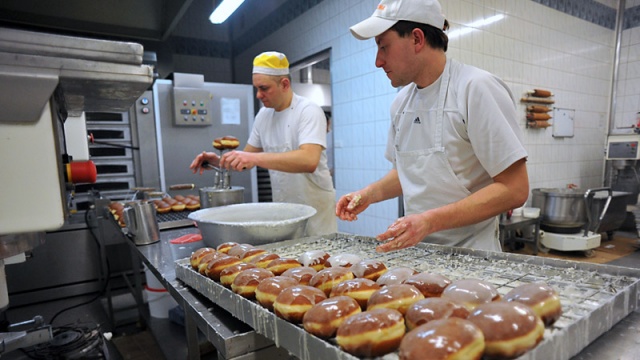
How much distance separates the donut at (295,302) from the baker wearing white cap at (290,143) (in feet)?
4.05

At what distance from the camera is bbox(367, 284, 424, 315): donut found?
65 centimetres

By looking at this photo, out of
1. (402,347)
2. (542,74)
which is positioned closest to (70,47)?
(402,347)

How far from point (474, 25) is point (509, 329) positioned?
3.89 meters

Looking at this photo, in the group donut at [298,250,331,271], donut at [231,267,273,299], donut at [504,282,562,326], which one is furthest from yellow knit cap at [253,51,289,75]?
donut at [504,282,562,326]

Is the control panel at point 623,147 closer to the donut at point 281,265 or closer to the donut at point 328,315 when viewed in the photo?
the donut at point 281,265

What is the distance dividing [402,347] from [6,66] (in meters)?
0.87

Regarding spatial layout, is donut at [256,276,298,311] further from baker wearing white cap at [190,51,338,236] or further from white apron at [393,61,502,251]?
Answer: baker wearing white cap at [190,51,338,236]

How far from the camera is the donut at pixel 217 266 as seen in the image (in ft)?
3.11

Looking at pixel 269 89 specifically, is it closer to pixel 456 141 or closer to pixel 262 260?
pixel 456 141

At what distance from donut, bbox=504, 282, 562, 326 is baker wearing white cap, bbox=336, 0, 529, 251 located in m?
0.41

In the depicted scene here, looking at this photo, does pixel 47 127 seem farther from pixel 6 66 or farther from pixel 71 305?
pixel 71 305

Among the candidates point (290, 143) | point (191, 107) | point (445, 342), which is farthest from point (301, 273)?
point (191, 107)

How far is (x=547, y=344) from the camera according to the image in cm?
51

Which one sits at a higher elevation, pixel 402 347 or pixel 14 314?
pixel 402 347
